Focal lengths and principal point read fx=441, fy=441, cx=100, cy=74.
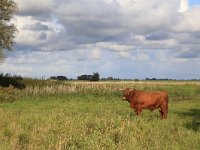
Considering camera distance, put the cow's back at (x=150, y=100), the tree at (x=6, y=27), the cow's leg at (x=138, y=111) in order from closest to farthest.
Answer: the cow's leg at (x=138, y=111) → the cow's back at (x=150, y=100) → the tree at (x=6, y=27)

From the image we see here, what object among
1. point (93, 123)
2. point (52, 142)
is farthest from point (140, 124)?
point (52, 142)

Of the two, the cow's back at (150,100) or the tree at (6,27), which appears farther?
the tree at (6,27)

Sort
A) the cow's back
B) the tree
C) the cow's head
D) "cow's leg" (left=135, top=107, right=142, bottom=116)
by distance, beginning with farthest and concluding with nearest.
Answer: the tree, the cow's head, the cow's back, "cow's leg" (left=135, top=107, right=142, bottom=116)

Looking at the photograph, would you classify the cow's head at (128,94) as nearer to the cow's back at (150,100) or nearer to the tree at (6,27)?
the cow's back at (150,100)

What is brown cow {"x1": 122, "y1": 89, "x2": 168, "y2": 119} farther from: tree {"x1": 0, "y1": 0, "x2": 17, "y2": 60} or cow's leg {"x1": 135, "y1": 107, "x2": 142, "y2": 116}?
tree {"x1": 0, "y1": 0, "x2": 17, "y2": 60}

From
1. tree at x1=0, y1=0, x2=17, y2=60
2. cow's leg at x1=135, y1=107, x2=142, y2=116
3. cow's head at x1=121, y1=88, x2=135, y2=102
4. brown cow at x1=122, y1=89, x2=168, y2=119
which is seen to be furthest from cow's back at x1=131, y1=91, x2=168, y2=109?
tree at x1=0, y1=0, x2=17, y2=60

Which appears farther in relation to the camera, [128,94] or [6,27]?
[6,27]

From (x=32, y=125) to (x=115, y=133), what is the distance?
4.36 m

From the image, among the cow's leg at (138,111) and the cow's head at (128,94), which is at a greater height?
the cow's head at (128,94)

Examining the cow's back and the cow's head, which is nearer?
the cow's back

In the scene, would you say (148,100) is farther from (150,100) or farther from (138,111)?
(138,111)

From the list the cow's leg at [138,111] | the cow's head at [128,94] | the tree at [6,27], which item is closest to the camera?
the cow's leg at [138,111]

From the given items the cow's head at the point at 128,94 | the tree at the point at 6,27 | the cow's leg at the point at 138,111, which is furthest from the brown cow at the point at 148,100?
the tree at the point at 6,27

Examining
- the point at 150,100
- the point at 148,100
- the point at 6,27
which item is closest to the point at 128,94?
the point at 148,100
